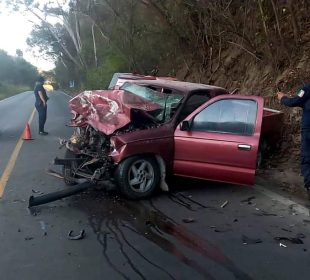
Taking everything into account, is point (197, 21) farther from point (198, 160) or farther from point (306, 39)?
point (198, 160)

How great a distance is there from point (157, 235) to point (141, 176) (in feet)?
5.28

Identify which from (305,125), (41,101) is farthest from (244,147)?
(41,101)

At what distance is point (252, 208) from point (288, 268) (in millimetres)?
2078

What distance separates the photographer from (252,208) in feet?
21.6

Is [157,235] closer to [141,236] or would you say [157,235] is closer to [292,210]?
[141,236]

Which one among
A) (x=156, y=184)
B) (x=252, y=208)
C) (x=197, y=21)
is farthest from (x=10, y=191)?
(x=197, y=21)

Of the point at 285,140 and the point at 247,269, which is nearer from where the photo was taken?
the point at 247,269

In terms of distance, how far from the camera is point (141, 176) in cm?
690

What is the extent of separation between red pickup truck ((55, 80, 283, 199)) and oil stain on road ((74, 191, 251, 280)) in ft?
1.17

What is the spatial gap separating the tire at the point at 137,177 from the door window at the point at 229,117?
86 cm

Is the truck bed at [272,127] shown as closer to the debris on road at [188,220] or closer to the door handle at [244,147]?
the door handle at [244,147]

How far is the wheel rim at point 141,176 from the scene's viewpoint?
22.4 feet

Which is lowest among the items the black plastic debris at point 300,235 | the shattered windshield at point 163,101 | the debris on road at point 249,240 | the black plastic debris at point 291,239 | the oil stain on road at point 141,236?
the oil stain on road at point 141,236

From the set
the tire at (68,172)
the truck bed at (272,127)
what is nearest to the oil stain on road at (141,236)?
the tire at (68,172)
